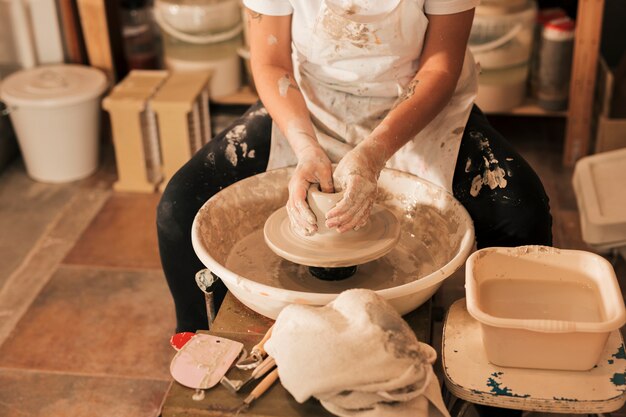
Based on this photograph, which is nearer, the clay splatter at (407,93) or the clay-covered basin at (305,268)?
the clay-covered basin at (305,268)

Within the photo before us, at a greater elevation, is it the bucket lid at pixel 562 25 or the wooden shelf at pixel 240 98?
the bucket lid at pixel 562 25

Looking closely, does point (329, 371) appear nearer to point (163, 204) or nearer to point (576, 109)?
point (163, 204)

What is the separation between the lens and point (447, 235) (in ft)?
5.37

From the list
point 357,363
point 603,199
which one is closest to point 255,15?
point 357,363

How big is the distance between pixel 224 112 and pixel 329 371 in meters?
2.39

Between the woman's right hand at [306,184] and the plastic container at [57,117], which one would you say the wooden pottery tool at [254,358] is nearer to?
the woman's right hand at [306,184]

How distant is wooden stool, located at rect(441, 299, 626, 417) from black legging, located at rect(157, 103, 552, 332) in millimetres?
364

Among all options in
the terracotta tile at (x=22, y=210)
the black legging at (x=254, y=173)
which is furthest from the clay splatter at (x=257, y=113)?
the terracotta tile at (x=22, y=210)

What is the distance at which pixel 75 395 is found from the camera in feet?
6.57

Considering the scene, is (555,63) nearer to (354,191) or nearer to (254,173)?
(254,173)

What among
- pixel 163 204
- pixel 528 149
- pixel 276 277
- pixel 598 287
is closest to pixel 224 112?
pixel 528 149

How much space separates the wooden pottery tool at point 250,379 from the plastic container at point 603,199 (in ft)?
4.65

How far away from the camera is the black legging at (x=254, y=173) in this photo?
1655 millimetres

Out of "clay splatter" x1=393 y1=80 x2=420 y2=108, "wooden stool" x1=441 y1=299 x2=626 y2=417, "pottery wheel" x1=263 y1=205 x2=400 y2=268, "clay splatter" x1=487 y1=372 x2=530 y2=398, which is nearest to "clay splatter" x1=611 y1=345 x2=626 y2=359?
"wooden stool" x1=441 y1=299 x2=626 y2=417
